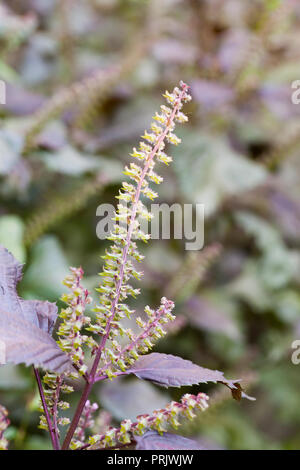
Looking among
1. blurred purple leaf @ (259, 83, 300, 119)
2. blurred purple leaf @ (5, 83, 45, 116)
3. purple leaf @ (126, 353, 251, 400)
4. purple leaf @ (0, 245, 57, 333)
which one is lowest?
purple leaf @ (126, 353, 251, 400)

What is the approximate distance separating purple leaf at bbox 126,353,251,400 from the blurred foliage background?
54 centimetres

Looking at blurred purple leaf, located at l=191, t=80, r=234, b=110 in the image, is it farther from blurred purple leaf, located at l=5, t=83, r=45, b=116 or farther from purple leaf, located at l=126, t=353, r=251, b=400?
purple leaf, located at l=126, t=353, r=251, b=400

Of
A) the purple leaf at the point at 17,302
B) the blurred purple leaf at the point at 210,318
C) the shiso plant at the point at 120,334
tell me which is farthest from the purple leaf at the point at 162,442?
the blurred purple leaf at the point at 210,318

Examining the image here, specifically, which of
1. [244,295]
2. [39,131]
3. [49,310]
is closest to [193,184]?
[244,295]

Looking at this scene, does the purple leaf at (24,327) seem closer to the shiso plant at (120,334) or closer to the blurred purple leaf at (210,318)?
the shiso plant at (120,334)

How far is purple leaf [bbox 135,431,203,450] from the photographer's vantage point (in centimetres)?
40

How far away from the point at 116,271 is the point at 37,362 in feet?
0.32

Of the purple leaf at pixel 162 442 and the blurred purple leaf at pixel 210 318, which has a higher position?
the blurred purple leaf at pixel 210 318

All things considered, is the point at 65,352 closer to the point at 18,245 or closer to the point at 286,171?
the point at 18,245

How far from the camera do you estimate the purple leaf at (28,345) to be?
1.23 ft

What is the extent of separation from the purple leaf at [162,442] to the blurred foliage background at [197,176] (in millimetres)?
564

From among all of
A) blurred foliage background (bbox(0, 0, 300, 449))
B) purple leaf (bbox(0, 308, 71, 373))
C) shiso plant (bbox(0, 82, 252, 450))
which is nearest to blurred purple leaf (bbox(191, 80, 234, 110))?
blurred foliage background (bbox(0, 0, 300, 449))

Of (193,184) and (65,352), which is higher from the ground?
(193,184)

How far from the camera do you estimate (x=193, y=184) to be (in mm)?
1268
